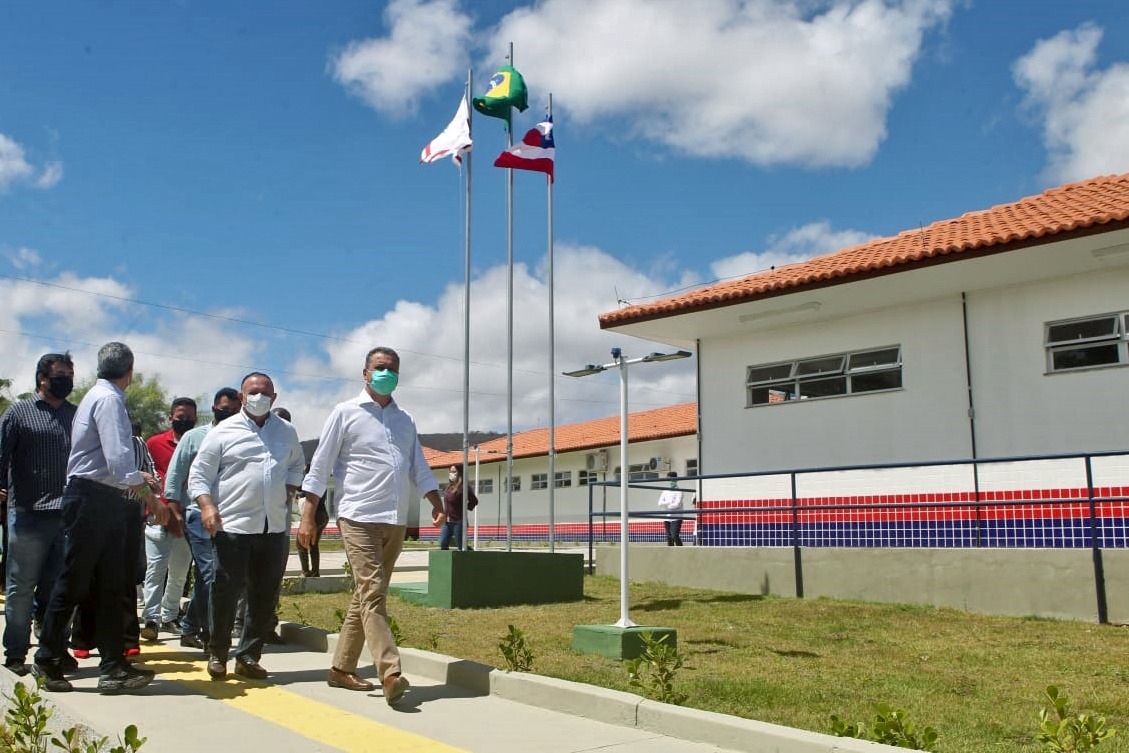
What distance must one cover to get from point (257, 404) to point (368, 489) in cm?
105

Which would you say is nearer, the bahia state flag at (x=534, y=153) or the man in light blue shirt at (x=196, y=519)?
the man in light blue shirt at (x=196, y=519)

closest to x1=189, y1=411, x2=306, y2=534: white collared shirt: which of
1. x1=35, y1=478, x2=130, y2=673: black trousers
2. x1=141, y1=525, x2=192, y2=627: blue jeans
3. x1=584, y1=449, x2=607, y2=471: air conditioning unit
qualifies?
x1=35, y1=478, x2=130, y2=673: black trousers

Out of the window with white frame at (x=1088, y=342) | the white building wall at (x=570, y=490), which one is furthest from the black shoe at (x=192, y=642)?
the white building wall at (x=570, y=490)

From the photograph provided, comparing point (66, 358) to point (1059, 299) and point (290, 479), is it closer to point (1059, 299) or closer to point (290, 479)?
point (290, 479)

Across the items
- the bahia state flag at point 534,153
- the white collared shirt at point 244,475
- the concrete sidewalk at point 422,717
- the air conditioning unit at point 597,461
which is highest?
the bahia state flag at point 534,153

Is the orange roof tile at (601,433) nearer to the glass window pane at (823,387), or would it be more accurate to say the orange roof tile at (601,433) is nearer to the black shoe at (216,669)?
the glass window pane at (823,387)

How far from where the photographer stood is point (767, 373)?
1462cm

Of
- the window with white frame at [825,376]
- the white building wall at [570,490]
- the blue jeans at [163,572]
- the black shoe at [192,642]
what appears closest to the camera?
the black shoe at [192,642]

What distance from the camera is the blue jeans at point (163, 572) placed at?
809cm

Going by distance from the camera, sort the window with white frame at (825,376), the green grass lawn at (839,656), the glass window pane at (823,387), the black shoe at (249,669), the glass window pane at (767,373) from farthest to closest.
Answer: the glass window pane at (767,373) < the glass window pane at (823,387) < the window with white frame at (825,376) < the black shoe at (249,669) < the green grass lawn at (839,656)

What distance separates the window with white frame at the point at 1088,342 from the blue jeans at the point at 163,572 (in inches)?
386

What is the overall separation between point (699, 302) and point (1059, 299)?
4.46 metres

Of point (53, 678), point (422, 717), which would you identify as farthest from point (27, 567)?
point (422, 717)

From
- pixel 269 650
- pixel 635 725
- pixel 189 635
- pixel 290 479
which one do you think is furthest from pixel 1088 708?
pixel 189 635
